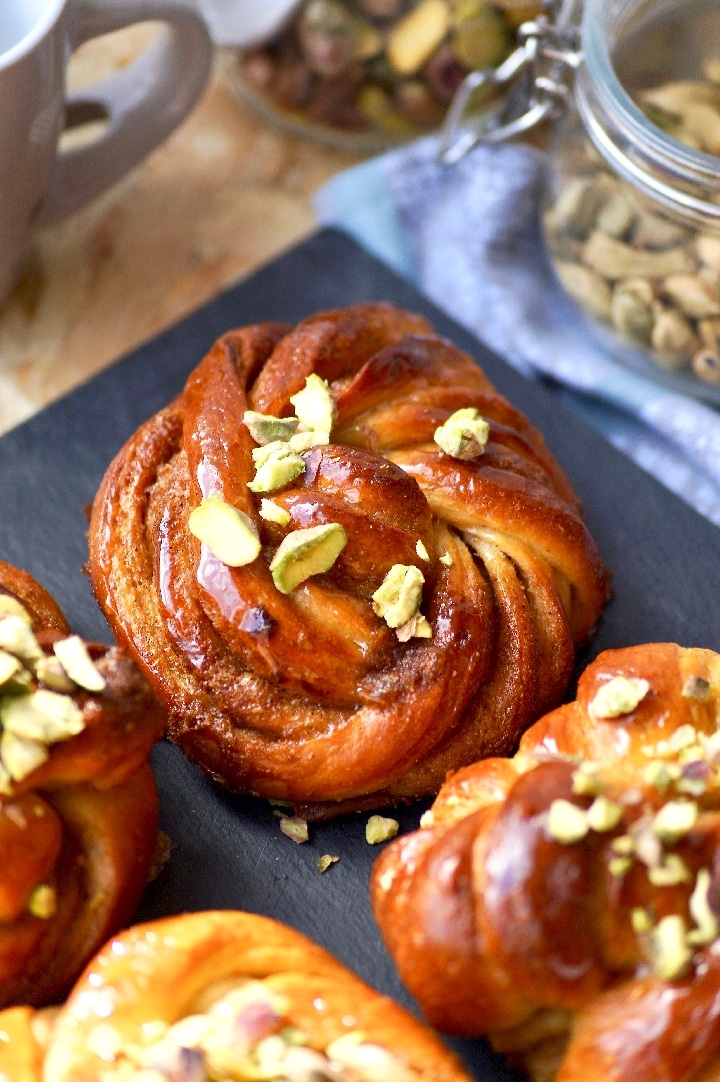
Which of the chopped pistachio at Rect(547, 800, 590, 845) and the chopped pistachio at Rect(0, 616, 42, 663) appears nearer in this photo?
the chopped pistachio at Rect(547, 800, 590, 845)

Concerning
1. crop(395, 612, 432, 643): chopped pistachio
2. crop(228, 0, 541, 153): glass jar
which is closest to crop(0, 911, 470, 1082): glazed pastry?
crop(395, 612, 432, 643): chopped pistachio

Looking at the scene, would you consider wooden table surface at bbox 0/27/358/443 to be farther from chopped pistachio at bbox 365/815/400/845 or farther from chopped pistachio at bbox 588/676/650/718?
chopped pistachio at bbox 588/676/650/718

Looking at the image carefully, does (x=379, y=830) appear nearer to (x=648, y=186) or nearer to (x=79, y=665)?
(x=79, y=665)

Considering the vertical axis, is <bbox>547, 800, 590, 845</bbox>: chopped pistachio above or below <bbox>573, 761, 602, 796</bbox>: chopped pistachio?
above

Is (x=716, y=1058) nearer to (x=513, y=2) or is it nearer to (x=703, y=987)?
(x=703, y=987)

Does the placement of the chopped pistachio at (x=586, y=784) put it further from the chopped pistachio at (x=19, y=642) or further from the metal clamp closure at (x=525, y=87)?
the metal clamp closure at (x=525, y=87)

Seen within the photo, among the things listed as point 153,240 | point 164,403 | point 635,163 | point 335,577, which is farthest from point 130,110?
point 335,577
